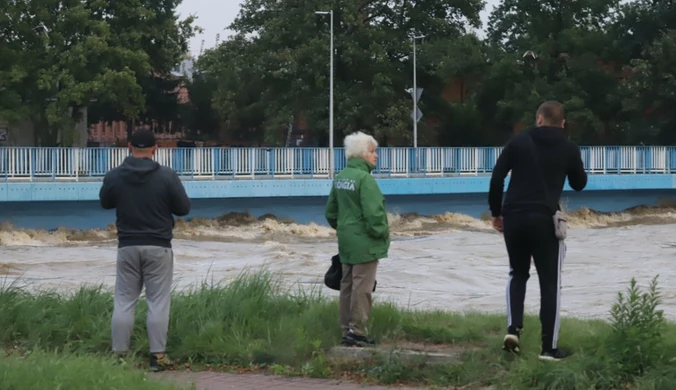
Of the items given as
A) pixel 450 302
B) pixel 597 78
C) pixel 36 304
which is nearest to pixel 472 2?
pixel 597 78

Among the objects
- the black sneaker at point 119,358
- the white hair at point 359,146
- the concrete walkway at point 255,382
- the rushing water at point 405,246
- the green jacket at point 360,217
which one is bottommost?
the rushing water at point 405,246

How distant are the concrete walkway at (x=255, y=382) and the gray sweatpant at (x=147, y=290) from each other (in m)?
0.43

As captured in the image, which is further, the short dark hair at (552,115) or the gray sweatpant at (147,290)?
the gray sweatpant at (147,290)

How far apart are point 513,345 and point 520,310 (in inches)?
9.3

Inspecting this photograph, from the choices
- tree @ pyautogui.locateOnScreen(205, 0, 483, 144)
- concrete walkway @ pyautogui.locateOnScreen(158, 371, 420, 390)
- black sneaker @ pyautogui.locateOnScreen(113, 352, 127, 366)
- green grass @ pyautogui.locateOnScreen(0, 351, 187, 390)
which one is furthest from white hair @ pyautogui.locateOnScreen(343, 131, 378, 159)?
tree @ pyautogui.locateOnScreen(205, 0, 483, 144)

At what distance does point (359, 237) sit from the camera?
8.19 m

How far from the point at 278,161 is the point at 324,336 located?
2511cm

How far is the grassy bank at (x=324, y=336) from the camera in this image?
22.1ft

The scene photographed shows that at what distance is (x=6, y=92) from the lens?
41.9 metres

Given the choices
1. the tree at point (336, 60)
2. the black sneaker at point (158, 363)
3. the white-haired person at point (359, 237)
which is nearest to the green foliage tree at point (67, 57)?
the tree at point (336, 60)

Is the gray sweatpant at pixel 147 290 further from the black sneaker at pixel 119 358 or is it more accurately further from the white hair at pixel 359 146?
the white hair at pixel 359 146

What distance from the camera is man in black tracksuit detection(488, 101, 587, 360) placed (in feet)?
23.7

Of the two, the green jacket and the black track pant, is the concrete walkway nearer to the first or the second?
the black track pant

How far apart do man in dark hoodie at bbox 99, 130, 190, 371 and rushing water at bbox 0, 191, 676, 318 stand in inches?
239
